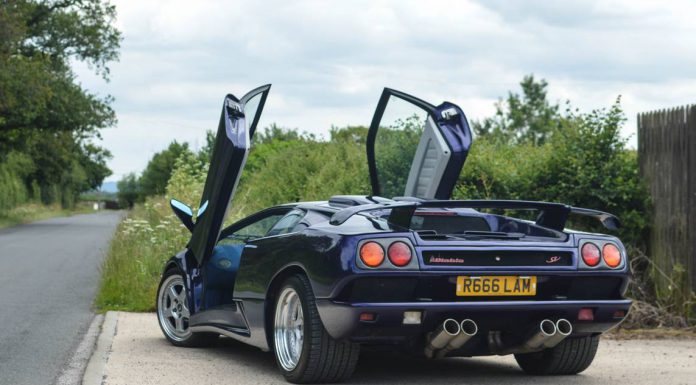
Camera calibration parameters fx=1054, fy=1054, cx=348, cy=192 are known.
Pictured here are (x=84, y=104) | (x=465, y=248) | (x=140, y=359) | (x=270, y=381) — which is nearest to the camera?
(x=465, y=248)

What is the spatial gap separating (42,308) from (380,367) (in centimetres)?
560

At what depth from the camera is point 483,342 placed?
665 centimetres

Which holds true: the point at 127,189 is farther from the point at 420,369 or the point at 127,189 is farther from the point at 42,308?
the point at 420,369

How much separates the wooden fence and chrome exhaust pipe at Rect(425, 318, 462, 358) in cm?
511

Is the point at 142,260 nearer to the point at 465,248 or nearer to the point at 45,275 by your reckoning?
the point at 45,275

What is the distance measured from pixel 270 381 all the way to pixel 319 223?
1.08 m

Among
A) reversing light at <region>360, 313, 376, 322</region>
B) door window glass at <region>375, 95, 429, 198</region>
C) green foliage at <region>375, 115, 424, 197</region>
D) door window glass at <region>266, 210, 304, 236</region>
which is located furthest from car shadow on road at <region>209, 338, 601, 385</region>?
door window glass at <region>375, 95, 429, 198</region>

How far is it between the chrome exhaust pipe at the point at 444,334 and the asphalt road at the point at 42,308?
101 inches

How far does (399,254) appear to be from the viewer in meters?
6.19

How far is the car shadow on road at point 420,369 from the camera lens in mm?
7027

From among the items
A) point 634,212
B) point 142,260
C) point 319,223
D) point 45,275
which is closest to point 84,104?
point 45,275

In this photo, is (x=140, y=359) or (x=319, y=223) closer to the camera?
(x=319, y=223)

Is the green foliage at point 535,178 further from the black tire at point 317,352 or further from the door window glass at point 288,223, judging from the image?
the black tire at point 317,352

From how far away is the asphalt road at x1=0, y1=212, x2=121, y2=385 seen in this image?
7.77 metres
